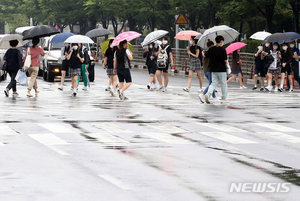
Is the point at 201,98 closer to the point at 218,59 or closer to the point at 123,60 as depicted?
the point at 218,59

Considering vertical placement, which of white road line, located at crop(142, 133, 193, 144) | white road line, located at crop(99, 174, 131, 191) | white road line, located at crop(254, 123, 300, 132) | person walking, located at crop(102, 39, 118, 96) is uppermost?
person walking, located at crop(102, 39, 118, 96)

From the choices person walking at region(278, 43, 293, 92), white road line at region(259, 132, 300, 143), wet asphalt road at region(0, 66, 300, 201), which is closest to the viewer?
wet asphalt road at region(0, 66, 300, 201)

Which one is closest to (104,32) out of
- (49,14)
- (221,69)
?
(221,69)

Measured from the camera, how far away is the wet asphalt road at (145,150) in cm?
678

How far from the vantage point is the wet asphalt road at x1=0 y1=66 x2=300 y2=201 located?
678 cm

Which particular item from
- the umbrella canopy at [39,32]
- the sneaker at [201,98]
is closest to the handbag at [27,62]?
the umbrella canopy at [39,32]

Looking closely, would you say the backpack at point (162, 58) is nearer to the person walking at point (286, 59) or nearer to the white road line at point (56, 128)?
the person walking at point (286, 59)

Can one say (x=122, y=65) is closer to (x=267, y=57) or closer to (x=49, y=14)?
(x=267, y=57)

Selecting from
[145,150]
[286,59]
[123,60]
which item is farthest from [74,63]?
[145,150]

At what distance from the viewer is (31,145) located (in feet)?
32.0

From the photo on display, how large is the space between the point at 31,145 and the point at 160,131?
2.64 meters

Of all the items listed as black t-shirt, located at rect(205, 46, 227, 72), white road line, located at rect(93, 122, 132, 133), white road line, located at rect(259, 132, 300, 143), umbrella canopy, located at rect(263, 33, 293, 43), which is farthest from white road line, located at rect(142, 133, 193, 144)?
umbrella canopy, located at rect(263, 33, 293, 43)

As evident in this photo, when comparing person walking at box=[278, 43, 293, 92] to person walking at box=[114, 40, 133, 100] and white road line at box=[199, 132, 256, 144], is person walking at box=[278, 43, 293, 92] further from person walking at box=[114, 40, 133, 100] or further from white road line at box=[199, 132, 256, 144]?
white road line at box=[199, 132, 256, 144]

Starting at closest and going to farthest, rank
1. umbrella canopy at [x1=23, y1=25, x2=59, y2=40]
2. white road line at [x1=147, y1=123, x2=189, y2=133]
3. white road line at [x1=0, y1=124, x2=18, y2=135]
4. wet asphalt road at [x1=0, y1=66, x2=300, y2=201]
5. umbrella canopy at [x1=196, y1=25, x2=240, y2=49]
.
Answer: wet asphalt road at [x1=0, y1=66, x2=300, y2=201] → white road line at [x1=0, y1=124, x2=18, y2=135] → white road line at [x1=147, y1=123, x2=189, y2=133] → umbrella canopy at [x1=196, y1=25, x2=240, y2=49] → umbrella canopy at [x1=23, y1=25, x2=59, y2=40]
